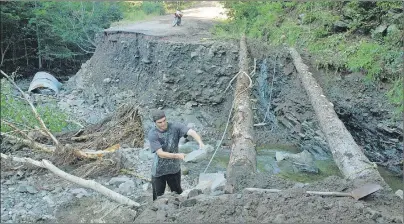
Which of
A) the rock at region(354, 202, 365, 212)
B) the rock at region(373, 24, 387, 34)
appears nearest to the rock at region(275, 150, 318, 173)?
the rock at region(373, 24, 387, 34)

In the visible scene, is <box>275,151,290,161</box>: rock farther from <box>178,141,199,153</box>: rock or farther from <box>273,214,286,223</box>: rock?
<box>273,214,286,223</box>: rock

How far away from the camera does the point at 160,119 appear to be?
15.9 ft

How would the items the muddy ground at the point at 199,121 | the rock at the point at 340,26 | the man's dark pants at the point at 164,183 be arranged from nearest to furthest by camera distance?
1. the muddy ground at the point at 199,121
2. the man's dark pants at the point at 164,183
3. the rock at the point at 340,26

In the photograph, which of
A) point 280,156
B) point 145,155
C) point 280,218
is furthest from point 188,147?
point 280,218

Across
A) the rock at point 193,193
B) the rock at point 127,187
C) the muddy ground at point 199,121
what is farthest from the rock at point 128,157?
the rock at point 193,193

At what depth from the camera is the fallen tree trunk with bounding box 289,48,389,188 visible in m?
4.73

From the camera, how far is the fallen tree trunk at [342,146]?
4.73 m

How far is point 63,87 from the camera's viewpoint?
648 inches

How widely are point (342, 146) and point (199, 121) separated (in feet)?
21.8

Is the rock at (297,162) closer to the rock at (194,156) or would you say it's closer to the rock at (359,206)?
the rock at (194,156)

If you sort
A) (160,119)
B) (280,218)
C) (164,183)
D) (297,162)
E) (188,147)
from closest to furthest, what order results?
(280,218) → (160,119) → (164,183) → (297,162) → (188,147)

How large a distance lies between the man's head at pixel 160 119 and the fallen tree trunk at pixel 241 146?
101cm

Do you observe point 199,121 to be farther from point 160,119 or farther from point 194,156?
point 160,119

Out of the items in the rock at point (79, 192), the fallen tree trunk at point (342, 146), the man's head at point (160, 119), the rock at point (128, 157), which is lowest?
the rock at point (128, 157)
